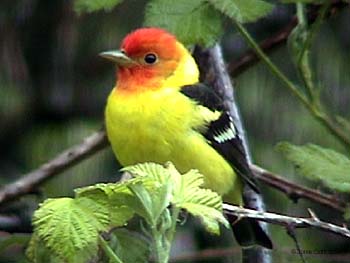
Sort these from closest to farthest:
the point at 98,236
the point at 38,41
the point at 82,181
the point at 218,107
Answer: the point at 98,236
the point at 218,107
the point at 82,181
the point at 38,41

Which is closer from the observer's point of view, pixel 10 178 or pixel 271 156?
pixel 271 156

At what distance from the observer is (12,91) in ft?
15.4

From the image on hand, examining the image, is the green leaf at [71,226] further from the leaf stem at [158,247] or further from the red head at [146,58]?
the red head at [146,58]

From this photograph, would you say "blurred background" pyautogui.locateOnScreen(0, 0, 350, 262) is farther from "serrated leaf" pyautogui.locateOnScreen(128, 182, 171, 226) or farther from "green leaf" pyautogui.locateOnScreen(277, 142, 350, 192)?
"serrated leaf" pyautogui.locateOnScreen(128, 182, 171, 226)

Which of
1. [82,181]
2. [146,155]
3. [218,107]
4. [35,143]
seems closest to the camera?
[146,155]

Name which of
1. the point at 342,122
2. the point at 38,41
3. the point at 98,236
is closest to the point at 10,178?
the point at 38,41

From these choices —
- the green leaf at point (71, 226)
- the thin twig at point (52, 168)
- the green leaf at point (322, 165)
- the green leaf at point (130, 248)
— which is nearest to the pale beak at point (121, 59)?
the thin twig at point (52, 168)

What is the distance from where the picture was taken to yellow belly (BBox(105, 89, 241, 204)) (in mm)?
2777

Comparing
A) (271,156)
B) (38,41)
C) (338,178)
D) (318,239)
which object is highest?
(338,178)

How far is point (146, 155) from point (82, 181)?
1.44 meters

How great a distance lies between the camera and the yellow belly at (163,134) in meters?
2.78

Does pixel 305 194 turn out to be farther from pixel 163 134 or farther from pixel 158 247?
pixel 158 247

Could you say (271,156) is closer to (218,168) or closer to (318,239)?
(318,239)

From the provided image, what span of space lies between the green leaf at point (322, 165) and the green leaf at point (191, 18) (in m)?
0.29
